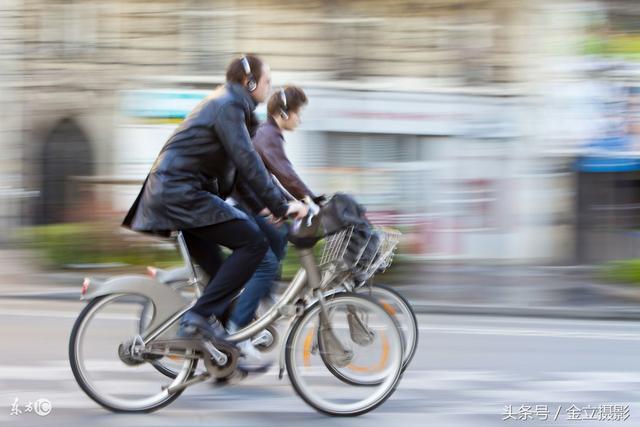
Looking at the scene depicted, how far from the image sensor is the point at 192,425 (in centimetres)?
489

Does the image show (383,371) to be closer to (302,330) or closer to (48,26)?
(302,330)

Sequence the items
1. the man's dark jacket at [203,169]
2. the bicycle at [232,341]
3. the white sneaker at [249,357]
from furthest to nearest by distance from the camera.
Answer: the white sneaker at [249,357], the bicycle at [232,341], the man's dark jacket at [203,169]

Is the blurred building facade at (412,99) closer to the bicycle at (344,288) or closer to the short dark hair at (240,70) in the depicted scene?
the bicycle at (344,288)

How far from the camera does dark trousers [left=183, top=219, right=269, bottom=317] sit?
4.92 m

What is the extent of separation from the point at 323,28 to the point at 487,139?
9.78 ft

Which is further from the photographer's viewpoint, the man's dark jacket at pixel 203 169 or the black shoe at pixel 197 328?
the black shoe at pixel 197 328

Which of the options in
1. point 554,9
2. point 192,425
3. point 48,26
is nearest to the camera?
point 192,425

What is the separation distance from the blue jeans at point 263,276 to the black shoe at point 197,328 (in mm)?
234

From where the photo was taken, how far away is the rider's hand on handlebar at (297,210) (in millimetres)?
4844

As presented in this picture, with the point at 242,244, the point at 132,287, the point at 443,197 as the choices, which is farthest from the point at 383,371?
the point at 443,197

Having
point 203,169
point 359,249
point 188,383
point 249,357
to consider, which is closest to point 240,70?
point 203,169

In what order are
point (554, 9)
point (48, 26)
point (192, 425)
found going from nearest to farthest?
1. point (192, 425)
2. point (554, 9)
3. point (48, 26)

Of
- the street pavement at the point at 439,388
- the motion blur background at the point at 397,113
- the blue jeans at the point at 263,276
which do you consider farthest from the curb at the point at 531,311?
the blue jeans at the point at 263,276

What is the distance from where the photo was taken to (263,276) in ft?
17.6
